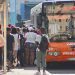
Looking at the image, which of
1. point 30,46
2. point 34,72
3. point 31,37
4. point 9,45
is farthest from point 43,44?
point 30,46

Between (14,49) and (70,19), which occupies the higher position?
(70,19)

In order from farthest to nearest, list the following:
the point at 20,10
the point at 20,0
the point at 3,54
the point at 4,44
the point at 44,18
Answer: the point at 20,0
the point at 20,10
the point at 44,18
the point at 3,54
the point at 4,44

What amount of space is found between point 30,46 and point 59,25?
1685 millimetres

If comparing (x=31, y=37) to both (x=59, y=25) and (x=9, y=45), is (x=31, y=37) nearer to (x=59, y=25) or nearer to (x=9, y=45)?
(x=59, y=25)

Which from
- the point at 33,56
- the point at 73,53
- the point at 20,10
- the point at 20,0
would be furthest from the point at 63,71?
the point at 20,0

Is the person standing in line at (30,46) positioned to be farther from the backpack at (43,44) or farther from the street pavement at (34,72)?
the backpack at (43,44)

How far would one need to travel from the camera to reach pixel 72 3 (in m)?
17.5

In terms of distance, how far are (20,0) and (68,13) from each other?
3374 cm

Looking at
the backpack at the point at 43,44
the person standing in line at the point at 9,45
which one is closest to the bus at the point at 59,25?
the person standing in line at the point at 9,45

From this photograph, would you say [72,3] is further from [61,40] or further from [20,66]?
[20,66]

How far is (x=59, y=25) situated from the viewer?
56.7ft

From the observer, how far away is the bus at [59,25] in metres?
16.7

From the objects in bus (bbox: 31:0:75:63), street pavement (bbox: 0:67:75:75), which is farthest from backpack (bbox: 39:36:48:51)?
bus (bbox: 31:0:75:63)

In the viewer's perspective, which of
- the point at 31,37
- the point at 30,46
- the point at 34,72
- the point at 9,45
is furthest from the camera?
the point at 30,46
